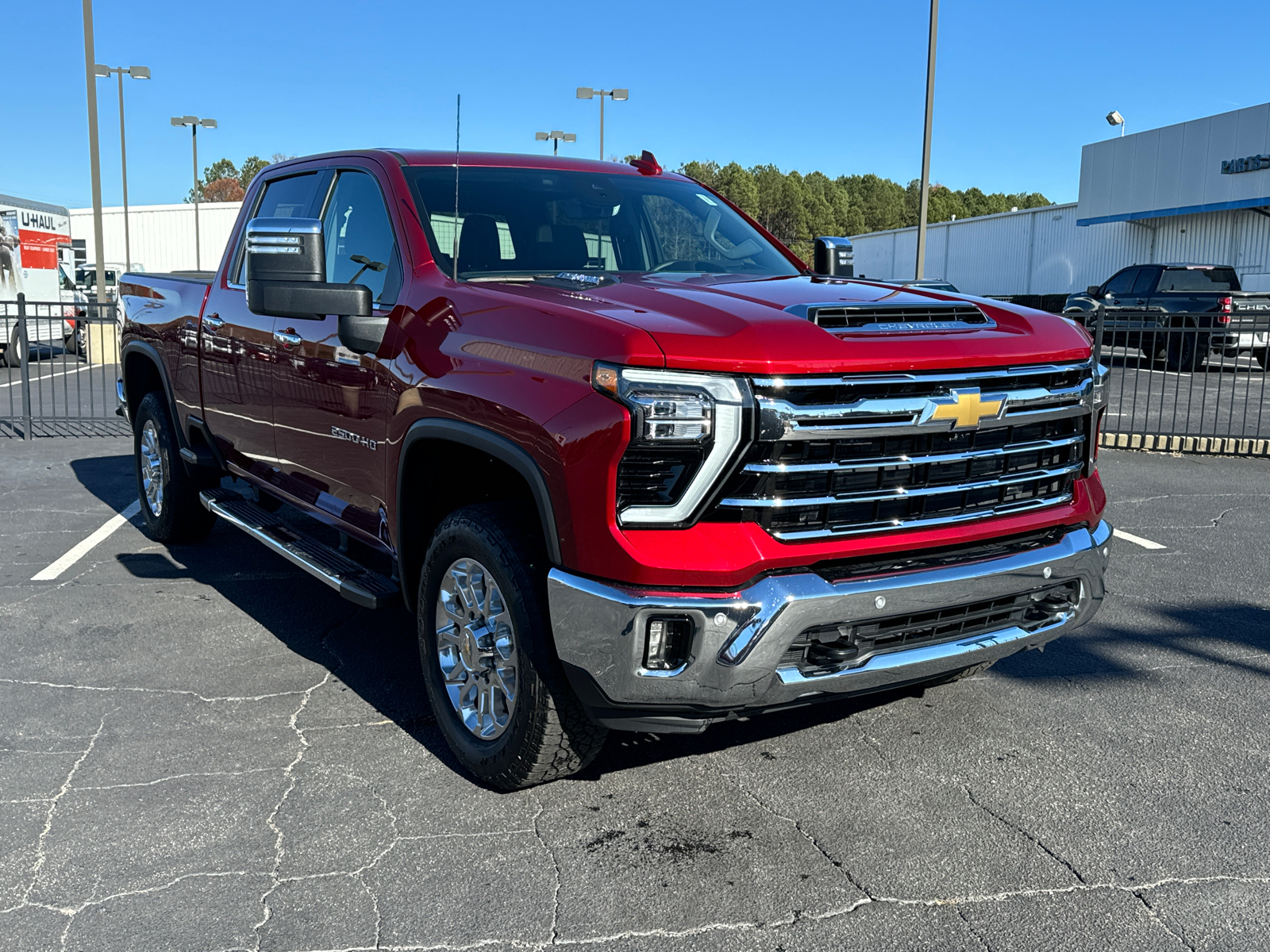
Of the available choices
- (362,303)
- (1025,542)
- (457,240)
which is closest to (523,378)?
(362,303)

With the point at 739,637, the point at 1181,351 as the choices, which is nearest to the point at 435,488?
the point at 739,637

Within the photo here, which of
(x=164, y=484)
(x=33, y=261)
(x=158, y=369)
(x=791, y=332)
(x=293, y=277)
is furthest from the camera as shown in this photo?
(x=33, y=261)

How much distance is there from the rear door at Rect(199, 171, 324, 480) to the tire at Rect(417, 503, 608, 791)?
1.70 metres

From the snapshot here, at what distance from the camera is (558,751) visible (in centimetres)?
Answer: 343

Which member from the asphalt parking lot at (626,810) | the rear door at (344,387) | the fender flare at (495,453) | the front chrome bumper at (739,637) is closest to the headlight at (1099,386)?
the front chrome bumper at (739,637)

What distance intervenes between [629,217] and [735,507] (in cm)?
212

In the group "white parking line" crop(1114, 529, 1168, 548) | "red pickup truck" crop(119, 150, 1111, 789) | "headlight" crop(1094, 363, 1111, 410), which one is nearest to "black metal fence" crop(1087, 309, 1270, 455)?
"white parking line" crop(1114, 529, 1168, 548)

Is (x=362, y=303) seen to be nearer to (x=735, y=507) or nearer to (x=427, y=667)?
(x=427, y=667)

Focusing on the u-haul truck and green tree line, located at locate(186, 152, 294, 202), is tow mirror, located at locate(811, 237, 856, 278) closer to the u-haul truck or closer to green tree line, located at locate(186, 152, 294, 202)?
the u-haul truck

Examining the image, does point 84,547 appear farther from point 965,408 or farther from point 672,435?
point 965,408

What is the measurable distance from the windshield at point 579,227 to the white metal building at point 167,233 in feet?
186

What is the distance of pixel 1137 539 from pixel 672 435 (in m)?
5.27

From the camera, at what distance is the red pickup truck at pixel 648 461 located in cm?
300

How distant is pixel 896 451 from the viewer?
3.22 m
